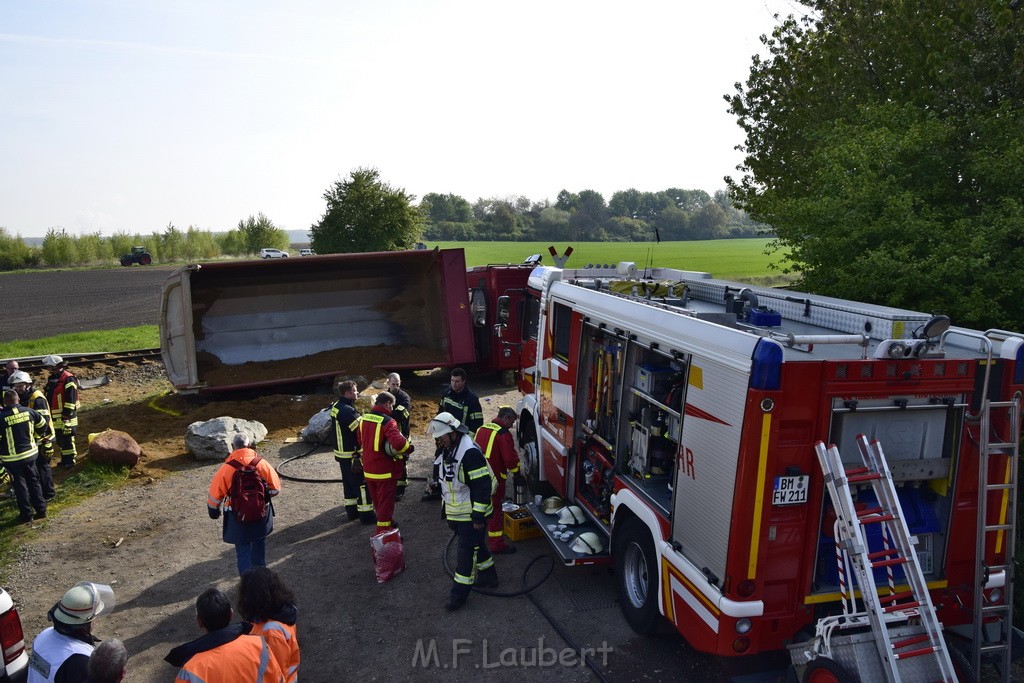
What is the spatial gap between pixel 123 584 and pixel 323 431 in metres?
4.45

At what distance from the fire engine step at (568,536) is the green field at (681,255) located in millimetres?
26279

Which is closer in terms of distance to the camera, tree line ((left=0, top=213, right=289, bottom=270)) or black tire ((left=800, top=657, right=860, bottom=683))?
black tire ((left=800, top=657, right=860, bottom=683))

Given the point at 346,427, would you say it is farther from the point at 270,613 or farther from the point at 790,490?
the point at 790,490

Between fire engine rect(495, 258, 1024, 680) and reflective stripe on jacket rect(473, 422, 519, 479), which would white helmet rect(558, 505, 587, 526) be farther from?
fire engine rect(495, 258, 1024, 680)

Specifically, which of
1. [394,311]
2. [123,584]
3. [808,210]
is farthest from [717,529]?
[394,311]

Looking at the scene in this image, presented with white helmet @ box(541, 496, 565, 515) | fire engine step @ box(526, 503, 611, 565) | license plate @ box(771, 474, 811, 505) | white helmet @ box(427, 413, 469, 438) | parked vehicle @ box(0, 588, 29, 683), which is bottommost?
fire engine step @ box(526, 503, 611, 565)

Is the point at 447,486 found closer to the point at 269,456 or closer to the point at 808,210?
the point at 269,456

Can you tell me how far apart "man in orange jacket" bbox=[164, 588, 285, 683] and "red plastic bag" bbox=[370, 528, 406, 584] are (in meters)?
3.17

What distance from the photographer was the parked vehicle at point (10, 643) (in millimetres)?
4266

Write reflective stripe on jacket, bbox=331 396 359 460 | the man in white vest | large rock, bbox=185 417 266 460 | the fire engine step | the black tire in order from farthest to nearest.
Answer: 1. large rock, bbox=185 417 266 460
2. reflective stripe on jacket, bbox=331 396 359 460
3. the fire engine step
4. the black tire
5. the man in white vest

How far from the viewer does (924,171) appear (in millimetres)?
10672

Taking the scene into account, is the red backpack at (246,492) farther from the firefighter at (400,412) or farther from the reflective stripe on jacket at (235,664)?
the reflective stripe on jacket at (235,664)

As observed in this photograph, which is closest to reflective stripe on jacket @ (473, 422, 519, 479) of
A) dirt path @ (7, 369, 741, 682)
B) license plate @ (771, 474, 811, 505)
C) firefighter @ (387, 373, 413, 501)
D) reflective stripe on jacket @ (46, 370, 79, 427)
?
dirt path @ (7, 369, 741, 682)

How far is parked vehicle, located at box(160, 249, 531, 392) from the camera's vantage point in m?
13.6
